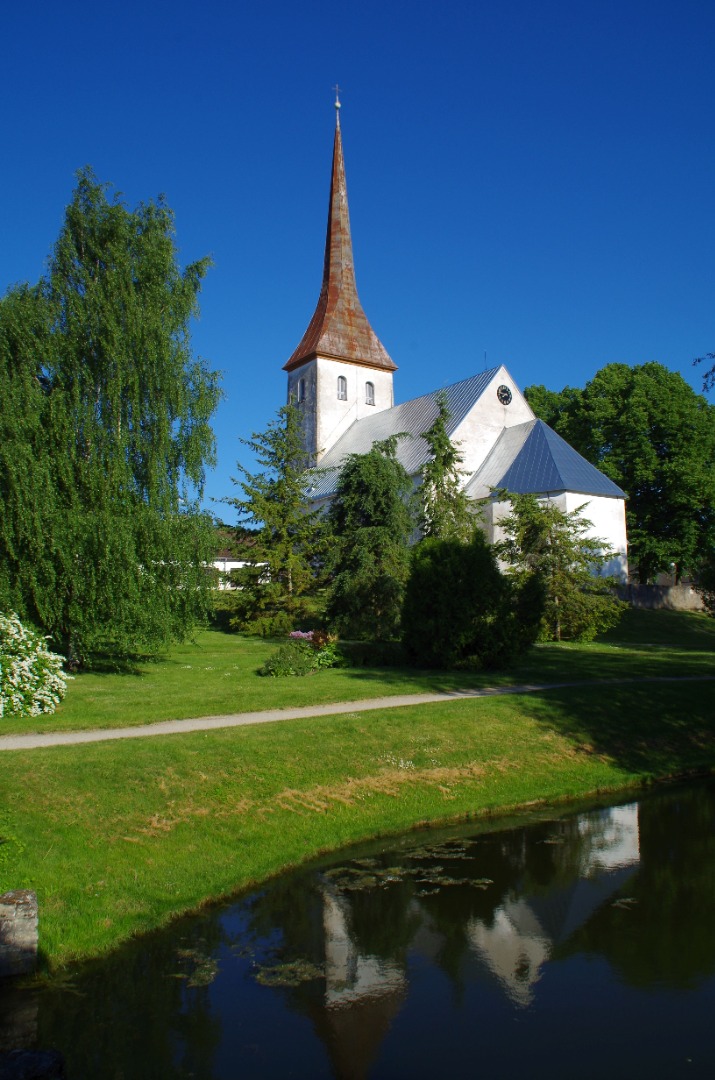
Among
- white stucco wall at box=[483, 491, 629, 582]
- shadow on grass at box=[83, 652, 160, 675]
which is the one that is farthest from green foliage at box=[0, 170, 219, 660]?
white stucco wall at box=[483, 491, 629, 582]

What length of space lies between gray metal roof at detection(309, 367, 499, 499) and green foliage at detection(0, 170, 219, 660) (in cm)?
1947

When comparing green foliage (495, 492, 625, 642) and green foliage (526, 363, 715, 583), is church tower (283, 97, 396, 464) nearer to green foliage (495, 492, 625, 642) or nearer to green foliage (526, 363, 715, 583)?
green foliage (526, 363, 715, 583)

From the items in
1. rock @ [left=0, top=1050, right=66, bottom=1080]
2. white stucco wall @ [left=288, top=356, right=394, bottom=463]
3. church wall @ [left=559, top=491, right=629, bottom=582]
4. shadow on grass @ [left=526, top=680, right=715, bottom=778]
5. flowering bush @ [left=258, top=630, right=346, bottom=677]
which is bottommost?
rock @ [left=0, top=1050, right=66, bottom=1080]

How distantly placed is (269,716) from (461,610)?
292 inches

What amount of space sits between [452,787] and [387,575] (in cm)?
1410

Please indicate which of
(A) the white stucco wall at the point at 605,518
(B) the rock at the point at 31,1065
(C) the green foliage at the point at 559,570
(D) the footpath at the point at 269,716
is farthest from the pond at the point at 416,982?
(A) the white stucco wall at the point at 605,518

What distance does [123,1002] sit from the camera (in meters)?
6.64

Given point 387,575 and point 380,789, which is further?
point 387,575

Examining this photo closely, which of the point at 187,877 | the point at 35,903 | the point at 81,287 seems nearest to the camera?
the point at 35,903

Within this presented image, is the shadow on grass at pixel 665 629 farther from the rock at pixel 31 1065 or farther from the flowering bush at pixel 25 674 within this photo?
the rock at pixel 31 1065

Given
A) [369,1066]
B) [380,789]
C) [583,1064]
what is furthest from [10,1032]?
[380,789]

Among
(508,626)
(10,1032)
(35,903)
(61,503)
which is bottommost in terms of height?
(10,1032)

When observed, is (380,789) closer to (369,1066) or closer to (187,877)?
(187,877)

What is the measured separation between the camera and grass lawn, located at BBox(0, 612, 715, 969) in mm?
8562
